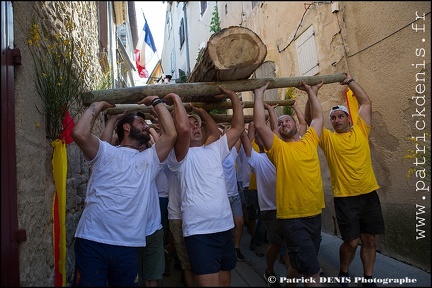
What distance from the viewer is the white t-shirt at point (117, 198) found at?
246 cm

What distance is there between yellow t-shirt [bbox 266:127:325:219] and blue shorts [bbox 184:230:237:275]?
611mm

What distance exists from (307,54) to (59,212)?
482 centimetres

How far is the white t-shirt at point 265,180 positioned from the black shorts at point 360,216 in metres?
0.77

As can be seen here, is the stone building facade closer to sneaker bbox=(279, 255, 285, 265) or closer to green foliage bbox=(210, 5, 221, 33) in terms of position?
sneaker bbox=(279, 255, 285, 265)

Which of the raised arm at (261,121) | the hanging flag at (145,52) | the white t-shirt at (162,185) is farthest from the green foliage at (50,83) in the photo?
the hanging flag at (145,52)

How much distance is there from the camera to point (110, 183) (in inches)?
101

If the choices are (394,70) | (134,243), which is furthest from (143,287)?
(394,70)

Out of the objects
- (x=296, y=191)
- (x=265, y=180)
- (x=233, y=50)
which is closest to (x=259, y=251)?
(x=265, y=180)

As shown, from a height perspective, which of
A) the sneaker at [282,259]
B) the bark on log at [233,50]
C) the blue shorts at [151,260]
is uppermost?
the bark on log at [233,50]

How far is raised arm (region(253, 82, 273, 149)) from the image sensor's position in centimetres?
302

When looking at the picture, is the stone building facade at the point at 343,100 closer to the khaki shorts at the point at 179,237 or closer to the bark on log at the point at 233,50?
the khaki shorts at the point at 179,237

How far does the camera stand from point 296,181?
9.93 feet

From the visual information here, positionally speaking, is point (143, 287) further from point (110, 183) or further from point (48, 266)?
point (110, 183)

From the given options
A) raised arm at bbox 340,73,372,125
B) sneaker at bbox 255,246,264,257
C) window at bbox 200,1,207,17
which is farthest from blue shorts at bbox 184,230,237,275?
window at bbox 200,1,207,17
